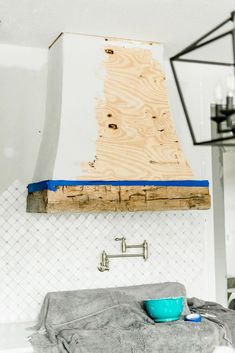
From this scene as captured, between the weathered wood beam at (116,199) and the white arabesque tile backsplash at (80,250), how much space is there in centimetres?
20

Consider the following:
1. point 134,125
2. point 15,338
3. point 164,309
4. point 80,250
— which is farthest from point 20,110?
point 164,309

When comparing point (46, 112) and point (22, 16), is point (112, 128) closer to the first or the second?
point (46, 112)

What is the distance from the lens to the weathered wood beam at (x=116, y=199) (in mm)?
3135

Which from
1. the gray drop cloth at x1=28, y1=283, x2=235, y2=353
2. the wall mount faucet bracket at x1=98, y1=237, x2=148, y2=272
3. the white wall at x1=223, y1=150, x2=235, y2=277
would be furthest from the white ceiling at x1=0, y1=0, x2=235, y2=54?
the gray drop cloth at x1=28, y1=283, x2=235, y2=353

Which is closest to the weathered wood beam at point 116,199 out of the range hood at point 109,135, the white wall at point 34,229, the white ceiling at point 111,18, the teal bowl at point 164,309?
the range hood at point 109,135

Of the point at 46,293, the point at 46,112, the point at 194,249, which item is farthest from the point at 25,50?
the point at 194,249

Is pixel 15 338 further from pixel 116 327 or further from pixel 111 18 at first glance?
pixel 111 18

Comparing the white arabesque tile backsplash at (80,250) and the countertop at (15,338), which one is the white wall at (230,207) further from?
the countertop at (15,338)

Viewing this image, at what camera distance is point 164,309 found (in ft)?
10.5

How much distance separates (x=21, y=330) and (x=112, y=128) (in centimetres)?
142

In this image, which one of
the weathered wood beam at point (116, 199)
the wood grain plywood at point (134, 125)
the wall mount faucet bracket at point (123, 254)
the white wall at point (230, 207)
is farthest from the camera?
the white wall at point (230, 207)

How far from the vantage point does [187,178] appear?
11.5 feet

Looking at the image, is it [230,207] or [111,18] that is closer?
[111,18]

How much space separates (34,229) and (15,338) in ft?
2.45
